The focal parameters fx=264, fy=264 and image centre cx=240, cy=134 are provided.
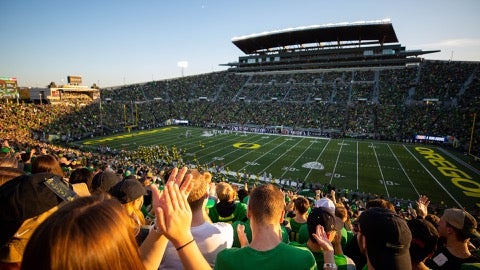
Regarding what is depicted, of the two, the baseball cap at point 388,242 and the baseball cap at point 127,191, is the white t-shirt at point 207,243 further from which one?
the baseball cap at point 388,242

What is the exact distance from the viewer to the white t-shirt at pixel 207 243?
8.00 ft

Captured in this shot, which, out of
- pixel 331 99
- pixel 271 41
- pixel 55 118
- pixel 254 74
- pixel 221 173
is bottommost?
pixel 221 173

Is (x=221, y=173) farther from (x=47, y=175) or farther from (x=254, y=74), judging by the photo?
(x=254, y=74)

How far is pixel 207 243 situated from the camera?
253 cm

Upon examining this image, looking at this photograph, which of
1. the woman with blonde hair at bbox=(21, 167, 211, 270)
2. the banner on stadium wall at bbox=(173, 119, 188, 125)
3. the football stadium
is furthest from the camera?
the banner on stadium wall at bbox=(173, 119, 188, 125)

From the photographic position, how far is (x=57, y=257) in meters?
1.04

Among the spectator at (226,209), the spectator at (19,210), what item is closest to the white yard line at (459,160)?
the spectator at (226,209)

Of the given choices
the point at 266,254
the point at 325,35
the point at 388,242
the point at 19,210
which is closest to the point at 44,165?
the point at 19,210

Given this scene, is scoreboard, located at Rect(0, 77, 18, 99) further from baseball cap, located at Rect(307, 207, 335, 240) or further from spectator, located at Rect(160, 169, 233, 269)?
baseball cap, located at Rect(307, 207, 335, 240)

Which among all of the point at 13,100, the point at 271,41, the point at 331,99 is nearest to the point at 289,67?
the point at 271,41

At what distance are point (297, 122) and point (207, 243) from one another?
151 ft

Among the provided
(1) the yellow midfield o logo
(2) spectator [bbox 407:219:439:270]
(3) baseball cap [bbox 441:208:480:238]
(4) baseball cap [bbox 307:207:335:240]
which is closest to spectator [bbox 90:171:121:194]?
(4) baseball cap [bbox 307:207:335:240]

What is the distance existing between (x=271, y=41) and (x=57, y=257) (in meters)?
71.7

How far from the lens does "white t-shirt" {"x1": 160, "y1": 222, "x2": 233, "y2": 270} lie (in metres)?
2.44
